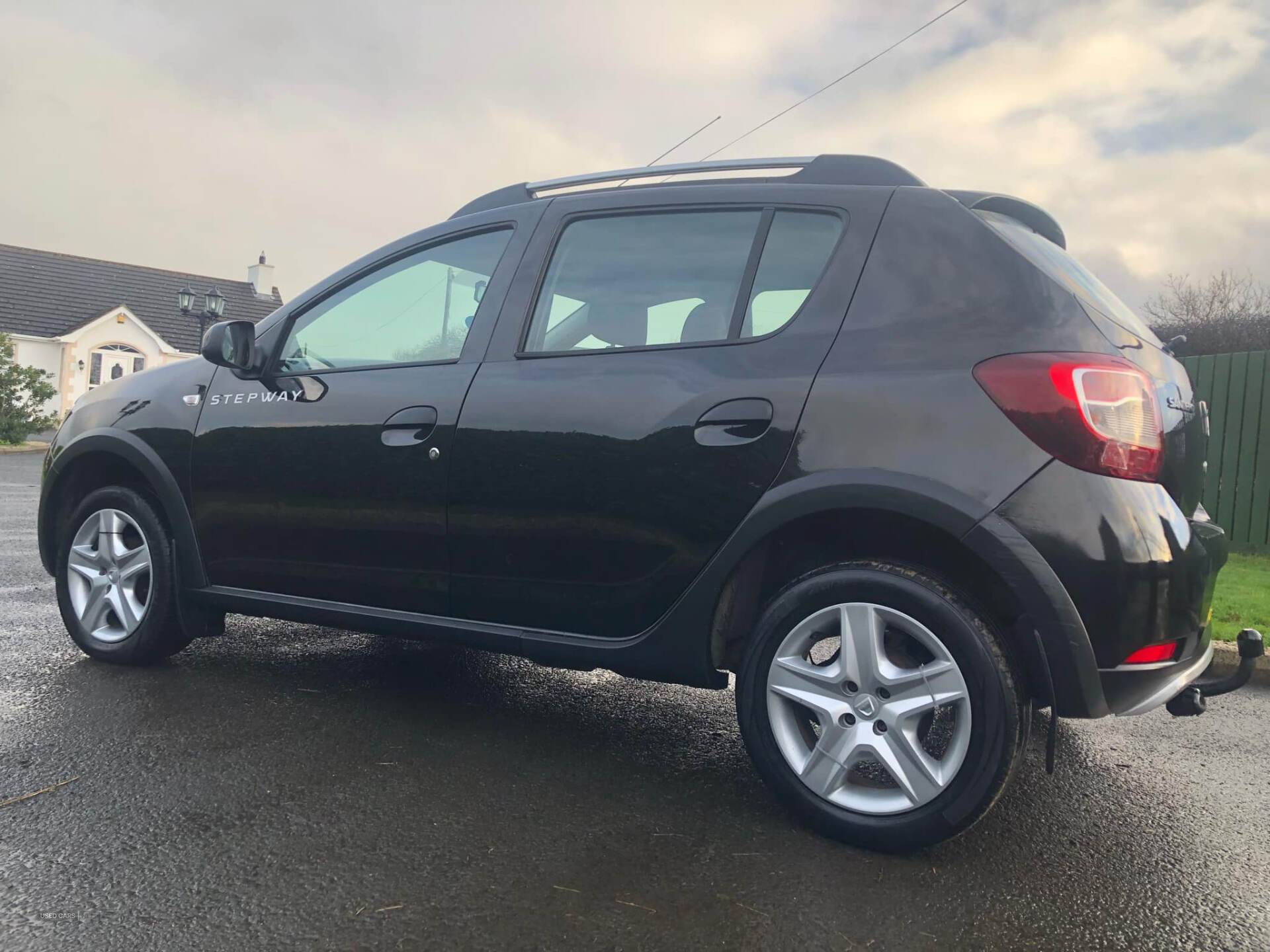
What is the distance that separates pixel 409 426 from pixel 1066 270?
2.05 m

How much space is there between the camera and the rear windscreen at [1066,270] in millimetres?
2600

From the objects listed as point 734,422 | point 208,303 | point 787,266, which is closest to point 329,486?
point 734,422

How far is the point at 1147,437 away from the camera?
236cm

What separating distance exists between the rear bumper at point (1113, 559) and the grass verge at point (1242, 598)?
200 cm

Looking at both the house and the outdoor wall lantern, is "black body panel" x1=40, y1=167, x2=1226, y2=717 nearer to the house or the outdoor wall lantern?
the outdoor wall lantern

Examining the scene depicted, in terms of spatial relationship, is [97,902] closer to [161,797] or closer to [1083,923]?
[161,797]

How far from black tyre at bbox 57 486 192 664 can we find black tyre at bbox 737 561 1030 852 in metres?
2.50

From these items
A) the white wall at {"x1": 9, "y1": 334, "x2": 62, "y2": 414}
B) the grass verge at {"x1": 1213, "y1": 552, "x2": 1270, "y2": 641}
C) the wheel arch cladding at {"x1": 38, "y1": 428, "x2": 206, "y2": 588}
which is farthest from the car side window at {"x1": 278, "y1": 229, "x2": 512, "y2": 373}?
the white wall at {"x1": 9, "y1": 334, "x2": 62, "y2": 414}

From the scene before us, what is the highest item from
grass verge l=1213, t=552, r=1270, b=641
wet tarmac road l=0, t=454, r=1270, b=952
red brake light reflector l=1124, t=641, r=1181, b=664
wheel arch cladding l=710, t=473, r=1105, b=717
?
wheel arch cladding l=710, t=473, r=1105, b=717

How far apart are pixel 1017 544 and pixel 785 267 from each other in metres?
1.05

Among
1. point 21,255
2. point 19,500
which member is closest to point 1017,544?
point 19,500

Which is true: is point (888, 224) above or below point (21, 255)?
below

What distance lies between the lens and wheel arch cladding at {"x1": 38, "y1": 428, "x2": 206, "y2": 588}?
3.82m

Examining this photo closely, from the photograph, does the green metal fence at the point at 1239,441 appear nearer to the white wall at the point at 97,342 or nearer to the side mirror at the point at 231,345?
the side mirror at the point at 231,345
